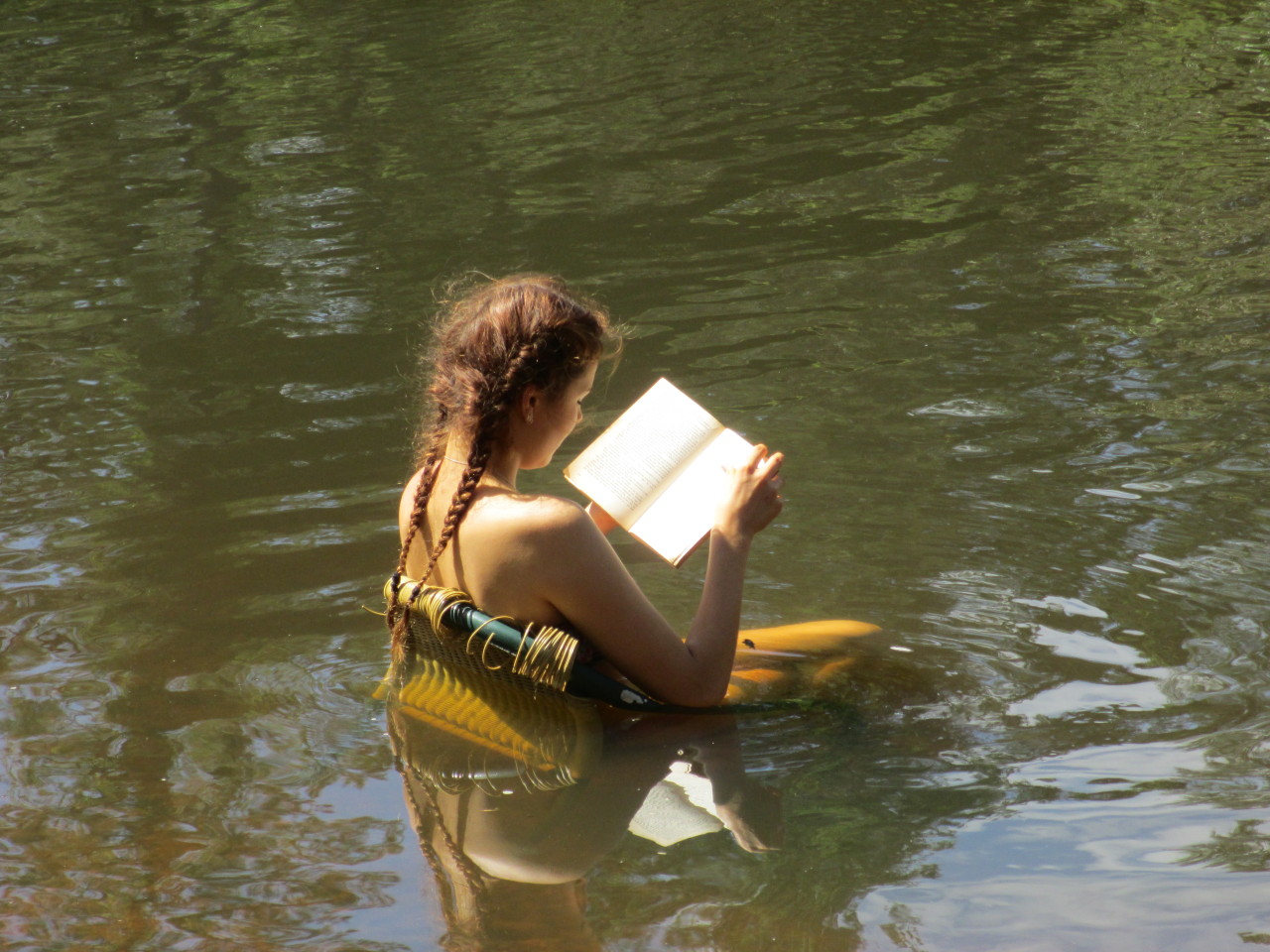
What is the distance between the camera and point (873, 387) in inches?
231

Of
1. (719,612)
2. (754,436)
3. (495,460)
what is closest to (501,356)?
(495,460)

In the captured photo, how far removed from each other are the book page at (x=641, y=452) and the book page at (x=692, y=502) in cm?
2

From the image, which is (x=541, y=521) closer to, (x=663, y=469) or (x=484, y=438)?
(x=484, y=438)

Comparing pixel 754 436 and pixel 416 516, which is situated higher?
pixel 416 516

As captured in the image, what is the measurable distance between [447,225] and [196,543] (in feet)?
14.8

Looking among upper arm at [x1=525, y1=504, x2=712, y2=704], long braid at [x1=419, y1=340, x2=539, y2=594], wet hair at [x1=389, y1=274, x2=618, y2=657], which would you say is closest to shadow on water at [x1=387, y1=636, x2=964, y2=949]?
upper arm at [x1=525, y1=504, x2=712, y2=704]

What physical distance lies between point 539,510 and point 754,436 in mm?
2697

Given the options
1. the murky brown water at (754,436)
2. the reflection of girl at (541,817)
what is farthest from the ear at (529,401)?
the murky brown water at (754,436)

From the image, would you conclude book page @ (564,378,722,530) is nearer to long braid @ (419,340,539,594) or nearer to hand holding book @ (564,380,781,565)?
hand holding book @ (564,380,781,565)

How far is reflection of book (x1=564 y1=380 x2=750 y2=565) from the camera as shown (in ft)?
10.2

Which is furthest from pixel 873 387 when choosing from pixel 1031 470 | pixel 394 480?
pixel 394 480

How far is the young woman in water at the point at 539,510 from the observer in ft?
9.60

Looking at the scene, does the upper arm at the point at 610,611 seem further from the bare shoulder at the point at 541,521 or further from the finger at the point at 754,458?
the finger at the point at 754,458

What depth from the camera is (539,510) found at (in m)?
2.89
